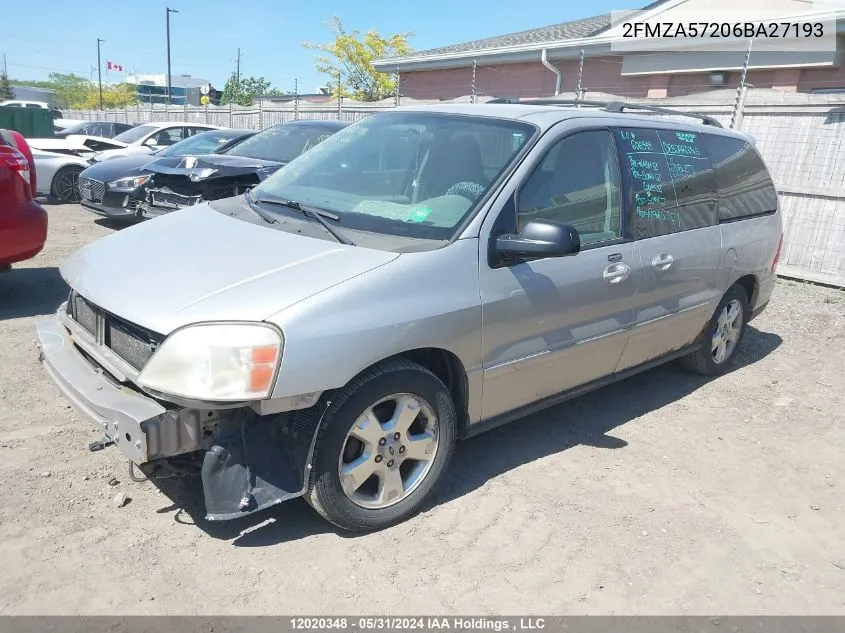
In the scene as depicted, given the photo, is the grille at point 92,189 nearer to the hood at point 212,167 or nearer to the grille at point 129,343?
the hood at point 212,167

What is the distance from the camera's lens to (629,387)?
17.3ft

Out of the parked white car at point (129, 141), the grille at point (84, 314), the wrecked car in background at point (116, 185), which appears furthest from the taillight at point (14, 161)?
the parked white car at point (129, 141)

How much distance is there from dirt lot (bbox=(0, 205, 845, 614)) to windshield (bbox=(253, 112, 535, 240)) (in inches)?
55.7

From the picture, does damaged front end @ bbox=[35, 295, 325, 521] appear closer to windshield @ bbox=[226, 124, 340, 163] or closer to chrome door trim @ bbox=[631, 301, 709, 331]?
chrome door trim @ bbox=[631, 301, 709, 331]

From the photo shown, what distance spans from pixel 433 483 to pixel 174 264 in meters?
1.56

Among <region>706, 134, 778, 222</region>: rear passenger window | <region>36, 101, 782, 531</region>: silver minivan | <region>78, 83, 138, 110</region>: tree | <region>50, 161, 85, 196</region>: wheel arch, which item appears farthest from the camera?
<region>78, 83, 138, 110</region>: tree

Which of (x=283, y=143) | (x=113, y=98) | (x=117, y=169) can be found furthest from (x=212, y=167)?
(x=113, y=98)

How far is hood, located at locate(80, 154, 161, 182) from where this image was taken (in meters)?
9.34

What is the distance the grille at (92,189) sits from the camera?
9.27m

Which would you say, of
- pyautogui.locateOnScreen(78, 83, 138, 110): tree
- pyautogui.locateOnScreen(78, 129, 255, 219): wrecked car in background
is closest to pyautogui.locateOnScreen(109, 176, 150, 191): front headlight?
pyautogui.locateOnScreen(78, 129, 255, 219): wrecked car in background

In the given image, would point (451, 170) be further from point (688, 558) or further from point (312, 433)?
point (688, 558)

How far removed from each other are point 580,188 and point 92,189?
7.79m

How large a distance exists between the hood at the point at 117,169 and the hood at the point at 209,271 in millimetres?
6349

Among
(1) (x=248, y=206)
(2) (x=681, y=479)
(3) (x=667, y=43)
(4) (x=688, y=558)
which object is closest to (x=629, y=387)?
(2) (x=681, y=479)
